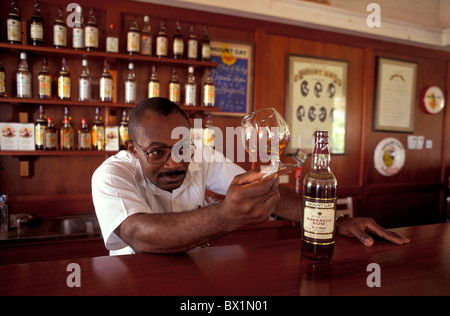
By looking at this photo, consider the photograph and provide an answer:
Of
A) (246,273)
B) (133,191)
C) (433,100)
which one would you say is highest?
(433,100)

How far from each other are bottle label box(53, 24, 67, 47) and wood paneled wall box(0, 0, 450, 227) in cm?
20

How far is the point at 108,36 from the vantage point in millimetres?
2336

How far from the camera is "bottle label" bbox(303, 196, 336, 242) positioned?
754mm

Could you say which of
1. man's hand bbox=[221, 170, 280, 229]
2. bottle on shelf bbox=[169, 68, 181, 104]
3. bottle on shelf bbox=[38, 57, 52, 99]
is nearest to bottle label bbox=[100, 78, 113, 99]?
bottle on shelf bbox=[38, 57, 52, 99]

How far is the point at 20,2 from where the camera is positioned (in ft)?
7.38

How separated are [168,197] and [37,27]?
1718 mm

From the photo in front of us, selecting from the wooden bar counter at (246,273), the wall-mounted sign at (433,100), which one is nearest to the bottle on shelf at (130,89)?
the wooden bar counter at (246,273)

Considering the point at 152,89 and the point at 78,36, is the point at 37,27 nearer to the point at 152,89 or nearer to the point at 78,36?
the point at 78,36

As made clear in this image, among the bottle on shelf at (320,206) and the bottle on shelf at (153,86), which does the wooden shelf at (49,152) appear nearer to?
the bottle on shelf at (153,86)

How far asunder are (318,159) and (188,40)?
2.12 metres

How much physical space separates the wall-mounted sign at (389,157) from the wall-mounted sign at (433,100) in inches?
24.0

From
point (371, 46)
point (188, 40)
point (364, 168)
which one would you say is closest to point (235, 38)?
point (188, 40)

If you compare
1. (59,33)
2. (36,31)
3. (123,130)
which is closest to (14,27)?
(36,31)

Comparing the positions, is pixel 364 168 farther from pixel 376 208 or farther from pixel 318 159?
pixel 318 159
